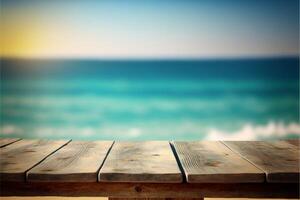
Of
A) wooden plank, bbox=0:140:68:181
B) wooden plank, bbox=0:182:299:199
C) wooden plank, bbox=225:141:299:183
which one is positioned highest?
wooden plank, bbox=0:140:68:181

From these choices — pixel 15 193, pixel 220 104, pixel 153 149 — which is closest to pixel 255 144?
pixel 153 149

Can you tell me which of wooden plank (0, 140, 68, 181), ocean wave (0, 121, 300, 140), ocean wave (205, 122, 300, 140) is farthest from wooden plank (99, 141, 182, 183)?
ocean wave (205, 122, 300, 140)

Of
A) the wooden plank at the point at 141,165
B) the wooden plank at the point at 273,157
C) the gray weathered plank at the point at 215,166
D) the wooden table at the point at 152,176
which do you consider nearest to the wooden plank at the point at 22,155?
the wooden table at the point at 152,176

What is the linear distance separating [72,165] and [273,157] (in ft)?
2.86

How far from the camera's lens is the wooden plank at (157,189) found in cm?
131

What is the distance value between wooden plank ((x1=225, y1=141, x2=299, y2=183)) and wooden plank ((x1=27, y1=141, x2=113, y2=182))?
647mm

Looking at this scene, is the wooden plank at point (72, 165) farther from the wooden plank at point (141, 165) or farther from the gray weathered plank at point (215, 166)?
the gray weathered plank at point (215, 166)

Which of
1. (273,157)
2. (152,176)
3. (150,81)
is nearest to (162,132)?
(150,81)

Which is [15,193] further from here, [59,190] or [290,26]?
[290,26]

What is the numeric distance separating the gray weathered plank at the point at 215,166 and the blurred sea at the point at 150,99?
22.0ft

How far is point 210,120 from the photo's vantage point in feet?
31.2

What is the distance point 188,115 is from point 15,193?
884 centimetres

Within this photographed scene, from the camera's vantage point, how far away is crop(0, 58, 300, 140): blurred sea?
8.84 m

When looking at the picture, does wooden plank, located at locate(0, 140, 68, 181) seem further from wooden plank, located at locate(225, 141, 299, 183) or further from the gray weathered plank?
wooden plank, located at locate(225, 141, 299, 183)
